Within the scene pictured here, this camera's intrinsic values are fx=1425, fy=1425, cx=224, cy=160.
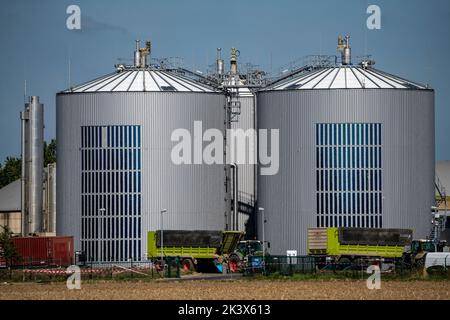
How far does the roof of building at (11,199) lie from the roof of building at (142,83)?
3753 cm

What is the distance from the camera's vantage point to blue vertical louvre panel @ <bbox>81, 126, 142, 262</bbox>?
431 ft

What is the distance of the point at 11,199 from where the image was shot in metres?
179

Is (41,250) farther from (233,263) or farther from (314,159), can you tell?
(314,159)

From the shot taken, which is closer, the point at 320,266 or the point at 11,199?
the point at 320,266

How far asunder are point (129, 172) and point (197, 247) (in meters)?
14.3

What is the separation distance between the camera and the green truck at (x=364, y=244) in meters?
119

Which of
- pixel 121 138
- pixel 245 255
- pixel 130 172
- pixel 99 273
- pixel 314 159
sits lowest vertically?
pixel 99 273

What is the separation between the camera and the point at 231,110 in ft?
462

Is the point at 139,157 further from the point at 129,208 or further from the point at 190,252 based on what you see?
the point at 190,252

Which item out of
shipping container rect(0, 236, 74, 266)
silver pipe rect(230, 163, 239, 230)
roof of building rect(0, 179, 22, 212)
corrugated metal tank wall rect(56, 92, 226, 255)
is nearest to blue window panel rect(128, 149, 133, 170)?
corrugated metal tank wall rect(56, 92, 226, 255)

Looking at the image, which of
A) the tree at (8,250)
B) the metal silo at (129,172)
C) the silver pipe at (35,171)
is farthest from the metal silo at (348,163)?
the tree at (8,250)

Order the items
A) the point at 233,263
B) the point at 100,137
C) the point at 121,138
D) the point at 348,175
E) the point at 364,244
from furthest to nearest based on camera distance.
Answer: the point at 100,137 < the point at 121,138 < the point at 348,175 < the point at 233,263 < the point at 364,244

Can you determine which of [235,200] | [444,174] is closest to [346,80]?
[235,200]
